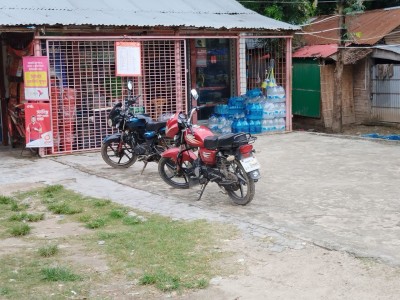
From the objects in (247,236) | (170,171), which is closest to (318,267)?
(247,236)

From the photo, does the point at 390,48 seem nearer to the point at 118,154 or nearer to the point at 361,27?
the point at 361,27

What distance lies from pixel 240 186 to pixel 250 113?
6789mm

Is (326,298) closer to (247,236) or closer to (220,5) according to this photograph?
(247,236)

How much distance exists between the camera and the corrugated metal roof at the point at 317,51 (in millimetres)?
16250

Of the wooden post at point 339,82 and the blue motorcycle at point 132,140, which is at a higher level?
the wooden post at point 339,82

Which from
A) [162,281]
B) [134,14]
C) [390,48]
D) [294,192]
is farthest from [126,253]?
[390,48]

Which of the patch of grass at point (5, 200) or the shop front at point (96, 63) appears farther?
the shop front at point (96, 63)

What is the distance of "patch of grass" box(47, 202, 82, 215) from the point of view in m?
7.15

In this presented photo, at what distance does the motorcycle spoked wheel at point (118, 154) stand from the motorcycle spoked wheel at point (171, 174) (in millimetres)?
1375

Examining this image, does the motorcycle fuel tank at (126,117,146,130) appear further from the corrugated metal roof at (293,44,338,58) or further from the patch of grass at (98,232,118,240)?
the corrugated metal roof at (293,44,338,58)

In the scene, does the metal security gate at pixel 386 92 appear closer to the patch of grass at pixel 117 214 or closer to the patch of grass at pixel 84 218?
the patch of grass at pixel 117 214

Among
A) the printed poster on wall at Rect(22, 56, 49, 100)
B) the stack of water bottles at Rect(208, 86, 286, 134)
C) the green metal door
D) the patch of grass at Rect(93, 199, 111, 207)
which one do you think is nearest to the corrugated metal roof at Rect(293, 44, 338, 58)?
the green metal door

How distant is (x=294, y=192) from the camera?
8.00m

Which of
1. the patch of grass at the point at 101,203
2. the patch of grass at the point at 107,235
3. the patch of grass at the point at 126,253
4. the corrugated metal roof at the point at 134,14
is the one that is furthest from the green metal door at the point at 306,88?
the patch of grass at the point at 107,235
